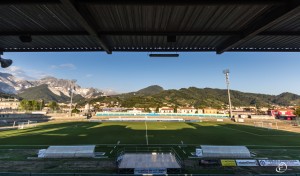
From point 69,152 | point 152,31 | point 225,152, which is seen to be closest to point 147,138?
point 69,152

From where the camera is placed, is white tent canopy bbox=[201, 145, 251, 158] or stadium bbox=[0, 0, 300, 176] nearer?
stadium bbox=[0, 0, 300, 176]

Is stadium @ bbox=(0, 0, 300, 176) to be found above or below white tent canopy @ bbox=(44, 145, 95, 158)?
above

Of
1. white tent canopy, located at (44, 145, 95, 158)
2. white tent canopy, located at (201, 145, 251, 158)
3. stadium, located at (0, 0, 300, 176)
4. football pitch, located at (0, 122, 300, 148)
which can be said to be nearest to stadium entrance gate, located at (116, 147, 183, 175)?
stadium, located at (0, 0, 300, 176)

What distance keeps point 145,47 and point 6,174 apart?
13.1 m

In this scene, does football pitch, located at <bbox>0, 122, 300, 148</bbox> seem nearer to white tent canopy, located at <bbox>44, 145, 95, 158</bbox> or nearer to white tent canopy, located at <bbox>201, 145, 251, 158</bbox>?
white tent canopy, located at <bbox>44, 145, 95, 158</bbox>

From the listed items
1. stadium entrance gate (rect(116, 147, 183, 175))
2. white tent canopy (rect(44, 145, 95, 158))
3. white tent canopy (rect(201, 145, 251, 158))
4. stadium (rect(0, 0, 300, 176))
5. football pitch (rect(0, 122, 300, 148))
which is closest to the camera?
stadium (rect(0, 0, 300, 176))

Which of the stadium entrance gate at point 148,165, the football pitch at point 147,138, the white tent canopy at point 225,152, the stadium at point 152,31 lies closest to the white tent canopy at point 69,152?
the stadium at point 152,31

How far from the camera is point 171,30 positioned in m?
10.5

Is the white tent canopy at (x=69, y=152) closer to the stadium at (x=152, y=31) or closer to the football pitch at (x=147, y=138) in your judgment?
the stadium at (x=152, y=31)

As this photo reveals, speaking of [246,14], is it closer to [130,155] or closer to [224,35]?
[224,35]

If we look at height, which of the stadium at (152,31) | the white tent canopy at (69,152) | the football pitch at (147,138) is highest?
the stadium at (152,31)

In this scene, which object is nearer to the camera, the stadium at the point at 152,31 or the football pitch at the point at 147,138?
the stadium at the point at 152,31

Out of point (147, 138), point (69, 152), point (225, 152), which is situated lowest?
point (147, 138)

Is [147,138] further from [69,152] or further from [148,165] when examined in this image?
[148,165]
